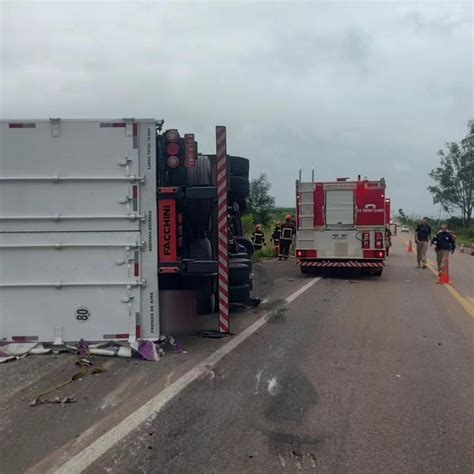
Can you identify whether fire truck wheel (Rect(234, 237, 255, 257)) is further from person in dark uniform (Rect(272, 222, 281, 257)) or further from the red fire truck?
person in dark uniform (Rect(272, 222, 281, 257))

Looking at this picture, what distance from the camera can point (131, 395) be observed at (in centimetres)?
481

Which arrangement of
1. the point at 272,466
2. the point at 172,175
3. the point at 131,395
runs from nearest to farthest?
the point at 272,466 < the point at 131,395 < the point at 172,175

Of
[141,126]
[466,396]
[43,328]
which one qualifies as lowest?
[466,396]

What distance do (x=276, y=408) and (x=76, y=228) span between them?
3.15 m

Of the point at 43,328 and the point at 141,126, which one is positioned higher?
the point at 141,126

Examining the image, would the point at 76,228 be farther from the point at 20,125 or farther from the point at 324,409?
the point at 324,409

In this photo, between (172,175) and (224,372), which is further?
(172,175)

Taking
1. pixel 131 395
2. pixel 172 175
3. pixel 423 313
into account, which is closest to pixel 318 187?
pixel 423 313

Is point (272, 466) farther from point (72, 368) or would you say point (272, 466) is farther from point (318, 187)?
point (318, 187)

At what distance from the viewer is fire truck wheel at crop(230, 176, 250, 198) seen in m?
8.41

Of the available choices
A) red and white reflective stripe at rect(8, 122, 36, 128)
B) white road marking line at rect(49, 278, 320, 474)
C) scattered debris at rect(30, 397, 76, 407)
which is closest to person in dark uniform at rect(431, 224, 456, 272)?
white road marking line at rect(49, 278, 320, 474)

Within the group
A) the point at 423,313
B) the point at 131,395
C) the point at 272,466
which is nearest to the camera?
the point at 272,466

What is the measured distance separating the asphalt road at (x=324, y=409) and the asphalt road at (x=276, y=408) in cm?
1

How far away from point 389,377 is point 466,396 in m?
0.78
